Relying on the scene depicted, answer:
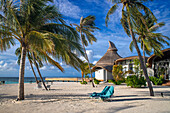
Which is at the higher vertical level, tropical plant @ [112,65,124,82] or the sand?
tropical plant @ [112,65,124,82]

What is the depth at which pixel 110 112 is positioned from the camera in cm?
566

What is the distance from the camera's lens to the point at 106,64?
3231 cm

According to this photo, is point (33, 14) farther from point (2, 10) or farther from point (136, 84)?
point (136, 84)

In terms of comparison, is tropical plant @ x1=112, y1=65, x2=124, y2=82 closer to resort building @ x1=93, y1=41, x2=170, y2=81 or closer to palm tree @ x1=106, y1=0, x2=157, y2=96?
resort building @ x1=93, y1=41, x2=170, y2=81

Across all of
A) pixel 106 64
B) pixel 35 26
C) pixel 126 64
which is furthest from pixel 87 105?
pixel 106 64

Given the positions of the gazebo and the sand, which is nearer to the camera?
the sand

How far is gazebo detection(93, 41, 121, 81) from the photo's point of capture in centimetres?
3108

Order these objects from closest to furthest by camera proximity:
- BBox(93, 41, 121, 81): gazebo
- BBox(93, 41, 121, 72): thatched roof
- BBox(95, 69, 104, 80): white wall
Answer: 1. BBox(93, 41, 121, 81): gazebo
2. BBox(95, 69, 104, 80): white wall
3. BBox(93, 41, 121, 72): thatched roof

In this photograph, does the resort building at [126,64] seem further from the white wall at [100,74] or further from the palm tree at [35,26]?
the palm tree at [35,26]

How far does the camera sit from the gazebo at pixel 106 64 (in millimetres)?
31078

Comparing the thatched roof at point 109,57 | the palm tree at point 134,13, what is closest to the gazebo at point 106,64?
the thatched roof at point 109,57

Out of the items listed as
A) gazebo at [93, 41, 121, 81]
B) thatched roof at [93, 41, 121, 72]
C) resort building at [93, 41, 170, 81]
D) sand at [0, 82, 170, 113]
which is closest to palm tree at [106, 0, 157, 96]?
sand at [0, 82, 170, 113]

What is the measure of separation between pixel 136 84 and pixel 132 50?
26.8 feet

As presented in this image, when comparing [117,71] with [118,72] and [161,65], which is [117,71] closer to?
[118,72]
